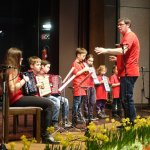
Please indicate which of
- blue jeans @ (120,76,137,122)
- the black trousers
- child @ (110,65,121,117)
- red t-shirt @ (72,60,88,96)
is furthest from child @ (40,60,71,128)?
child @ (110,65,121,117)

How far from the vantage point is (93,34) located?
11.7 meters

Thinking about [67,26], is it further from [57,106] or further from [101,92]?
[57,106]

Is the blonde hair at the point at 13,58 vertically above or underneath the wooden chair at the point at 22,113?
above

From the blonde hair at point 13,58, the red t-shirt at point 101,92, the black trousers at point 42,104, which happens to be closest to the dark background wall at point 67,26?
the red t-shirt at point 101,92

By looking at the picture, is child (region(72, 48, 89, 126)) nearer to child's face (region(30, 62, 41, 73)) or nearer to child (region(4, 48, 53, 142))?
child's face (region(30, 62, 41, 73))

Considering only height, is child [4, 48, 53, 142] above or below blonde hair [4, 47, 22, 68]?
below

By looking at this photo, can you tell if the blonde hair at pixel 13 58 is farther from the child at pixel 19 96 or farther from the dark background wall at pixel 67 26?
the dark background wall at pixel 67 26

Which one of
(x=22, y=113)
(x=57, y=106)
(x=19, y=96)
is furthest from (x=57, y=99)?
(x=22, y=113)

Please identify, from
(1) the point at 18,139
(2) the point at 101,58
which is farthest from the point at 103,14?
(1) the point at 18,139

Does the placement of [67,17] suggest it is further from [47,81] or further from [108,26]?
[47,81]

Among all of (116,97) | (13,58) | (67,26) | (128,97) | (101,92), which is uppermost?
(67,26)

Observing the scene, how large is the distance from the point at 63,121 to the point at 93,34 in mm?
4740

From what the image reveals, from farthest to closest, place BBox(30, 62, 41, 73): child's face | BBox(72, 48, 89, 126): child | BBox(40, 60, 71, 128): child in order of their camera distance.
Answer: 1. BBox(72, 48, 89, 126): child
2. BBox(40, 60, 71, 128): child
3. BBox(30, 62, 41, 73): child's face

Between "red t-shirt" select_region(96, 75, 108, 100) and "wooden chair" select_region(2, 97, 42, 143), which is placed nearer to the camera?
"wooden chair" select_region(2, 97, 42, 143)
